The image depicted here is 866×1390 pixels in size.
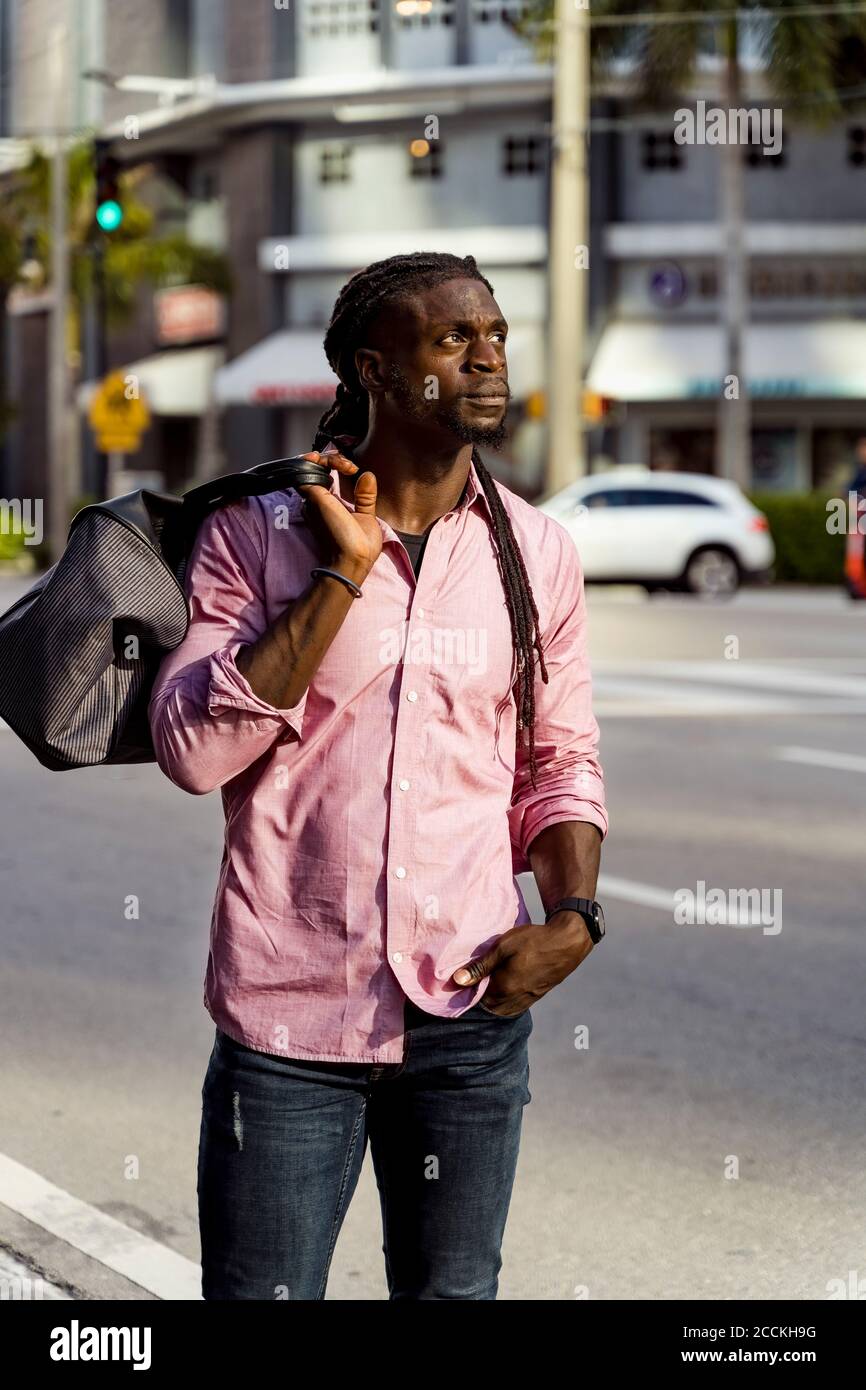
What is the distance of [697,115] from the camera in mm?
36969

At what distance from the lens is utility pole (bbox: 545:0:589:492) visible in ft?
79.0

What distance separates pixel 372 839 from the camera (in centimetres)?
263

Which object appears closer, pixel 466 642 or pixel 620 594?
pixel 466 642

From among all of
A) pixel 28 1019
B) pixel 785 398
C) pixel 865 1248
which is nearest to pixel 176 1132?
pixel 28 1019

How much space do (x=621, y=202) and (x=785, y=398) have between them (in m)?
4.52

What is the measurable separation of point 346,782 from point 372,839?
0.25 ft

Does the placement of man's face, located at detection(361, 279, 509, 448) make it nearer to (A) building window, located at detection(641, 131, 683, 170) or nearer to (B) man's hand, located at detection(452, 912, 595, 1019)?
(B) man's hand, located at detection(452, 912, 595, 1019)

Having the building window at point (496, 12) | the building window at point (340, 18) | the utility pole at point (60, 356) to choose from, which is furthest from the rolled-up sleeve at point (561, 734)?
the building window at point (340, 18)

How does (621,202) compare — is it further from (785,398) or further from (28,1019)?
(28,1019)

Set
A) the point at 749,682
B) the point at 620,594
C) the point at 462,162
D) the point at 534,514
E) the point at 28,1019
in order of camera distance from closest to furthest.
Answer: the point at 534,514, the point at 28,1019, the point at 749,682, the point at 620,594, the point at 462,162

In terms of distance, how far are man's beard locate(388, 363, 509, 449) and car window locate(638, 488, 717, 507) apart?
24.5 meters

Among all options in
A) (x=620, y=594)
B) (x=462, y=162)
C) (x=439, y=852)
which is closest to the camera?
(x=439, y=852)
